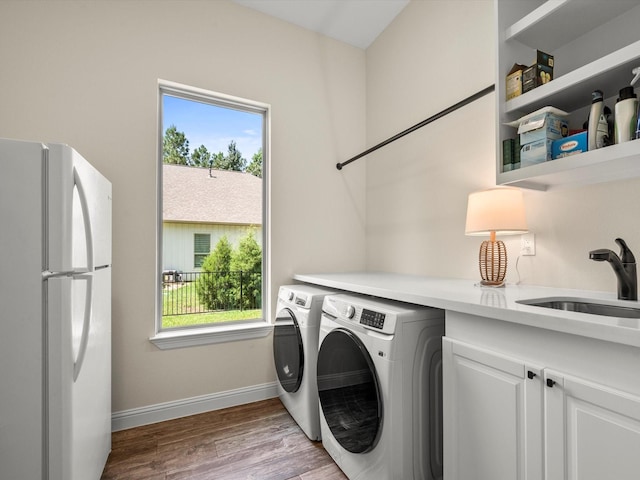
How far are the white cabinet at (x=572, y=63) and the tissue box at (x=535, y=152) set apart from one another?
4cm

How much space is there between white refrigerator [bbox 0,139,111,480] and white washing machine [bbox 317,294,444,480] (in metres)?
1.11

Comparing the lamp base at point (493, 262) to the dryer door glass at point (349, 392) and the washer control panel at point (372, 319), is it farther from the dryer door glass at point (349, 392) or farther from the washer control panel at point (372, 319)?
the dryer door glass at point (349, 392)

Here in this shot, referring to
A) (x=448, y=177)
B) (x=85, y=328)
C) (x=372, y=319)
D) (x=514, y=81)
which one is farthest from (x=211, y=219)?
(x=514, y=81)

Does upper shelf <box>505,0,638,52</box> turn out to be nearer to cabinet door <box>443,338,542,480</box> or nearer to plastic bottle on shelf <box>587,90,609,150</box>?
plastic bottle on shelf <box>587,90,609,150</box>

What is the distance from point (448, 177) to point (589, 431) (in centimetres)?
160

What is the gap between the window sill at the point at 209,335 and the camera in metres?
2.21

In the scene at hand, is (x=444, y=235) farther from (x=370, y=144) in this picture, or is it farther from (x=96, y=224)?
(x=96, y=224)

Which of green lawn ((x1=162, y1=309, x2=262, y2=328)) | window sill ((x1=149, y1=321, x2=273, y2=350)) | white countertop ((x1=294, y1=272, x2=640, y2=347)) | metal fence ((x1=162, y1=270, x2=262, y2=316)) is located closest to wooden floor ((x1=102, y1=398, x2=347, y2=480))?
window sill ((x1=149, y1=321, x2=273, y2=350))

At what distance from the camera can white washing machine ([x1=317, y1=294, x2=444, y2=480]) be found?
4.28 ft

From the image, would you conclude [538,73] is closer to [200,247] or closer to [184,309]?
[200,247]

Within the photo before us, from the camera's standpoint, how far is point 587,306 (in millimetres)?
1283

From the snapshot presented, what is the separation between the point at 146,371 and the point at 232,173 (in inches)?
61.1

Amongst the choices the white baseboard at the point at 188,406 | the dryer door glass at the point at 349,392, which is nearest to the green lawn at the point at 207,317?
the white baseboard at the point at 188,406

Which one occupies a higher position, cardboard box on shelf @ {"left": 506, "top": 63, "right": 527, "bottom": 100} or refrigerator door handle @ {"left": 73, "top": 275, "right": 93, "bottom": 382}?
cardboard box on shelf @ {"left": 506, "top": 63, "right": 527, "bottom": 100}
